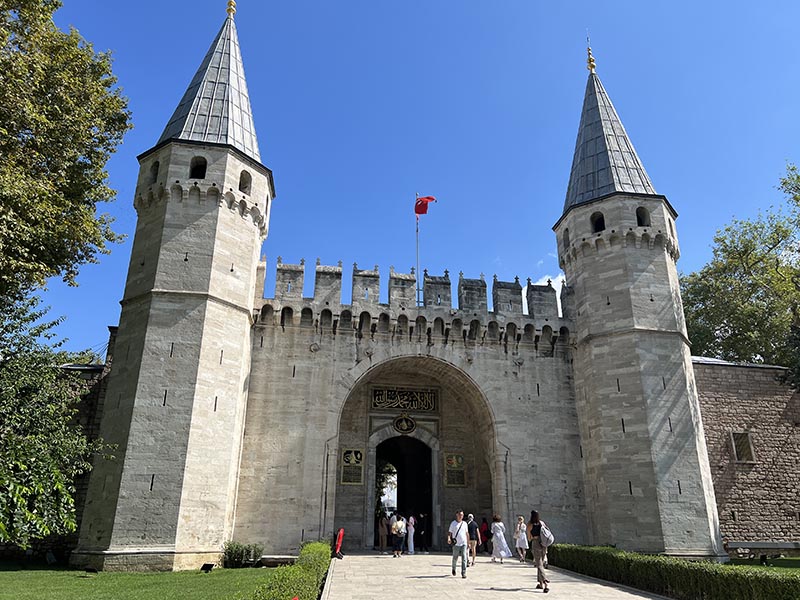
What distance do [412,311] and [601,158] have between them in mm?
9847

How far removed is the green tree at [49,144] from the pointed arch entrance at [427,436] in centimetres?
951

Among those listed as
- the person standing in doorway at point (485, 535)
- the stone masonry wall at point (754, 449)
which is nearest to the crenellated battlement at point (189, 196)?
the person standing in doorway at point (485, 535)

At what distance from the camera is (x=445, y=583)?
468 inches

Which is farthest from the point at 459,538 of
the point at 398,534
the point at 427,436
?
the point at 427,436

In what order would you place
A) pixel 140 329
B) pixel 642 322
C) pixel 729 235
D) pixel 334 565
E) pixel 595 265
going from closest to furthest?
pixel 334 565
pixel 140 329
pixel 642 322
pixel 595 265
pixel 729 235

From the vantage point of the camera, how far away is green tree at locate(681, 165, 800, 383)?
89.8 ft

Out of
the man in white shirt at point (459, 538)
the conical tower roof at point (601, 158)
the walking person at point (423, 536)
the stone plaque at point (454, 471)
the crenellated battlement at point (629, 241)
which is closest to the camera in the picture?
the man in white shirt at point (459, 538)

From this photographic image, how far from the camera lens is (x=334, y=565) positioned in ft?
48.3

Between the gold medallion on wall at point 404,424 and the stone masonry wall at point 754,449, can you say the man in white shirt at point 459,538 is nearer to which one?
the gold medallion on wall at point 404,424

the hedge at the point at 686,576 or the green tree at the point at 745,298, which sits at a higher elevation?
the green tree at the point at 745,298

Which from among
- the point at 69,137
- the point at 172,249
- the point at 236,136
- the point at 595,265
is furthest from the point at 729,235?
the point at 69,137

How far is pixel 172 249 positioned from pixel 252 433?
20.4 feet

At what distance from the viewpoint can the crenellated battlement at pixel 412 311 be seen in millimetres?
19594

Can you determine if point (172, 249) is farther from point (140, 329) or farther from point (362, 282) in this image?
point (362, 282)
